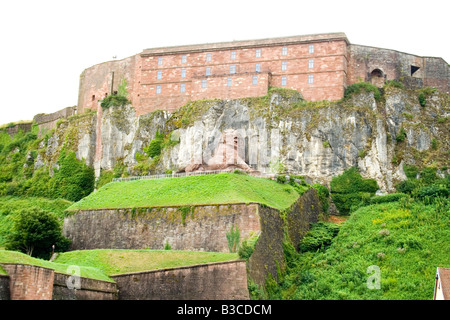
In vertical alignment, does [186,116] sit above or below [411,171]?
above

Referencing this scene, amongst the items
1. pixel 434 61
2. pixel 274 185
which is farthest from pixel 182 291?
pixel 434 61

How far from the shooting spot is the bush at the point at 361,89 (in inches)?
2334

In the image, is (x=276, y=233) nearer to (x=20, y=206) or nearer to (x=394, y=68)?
(x=394, y=68)

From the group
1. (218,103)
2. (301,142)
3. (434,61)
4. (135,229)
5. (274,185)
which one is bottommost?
(135,229)

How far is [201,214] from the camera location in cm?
4400

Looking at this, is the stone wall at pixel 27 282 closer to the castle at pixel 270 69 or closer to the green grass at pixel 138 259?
the green grass at pixel 138 259

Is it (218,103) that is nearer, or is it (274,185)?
(274,185)

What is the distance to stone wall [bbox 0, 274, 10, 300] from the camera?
29.8 m

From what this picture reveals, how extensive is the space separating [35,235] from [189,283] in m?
12.9

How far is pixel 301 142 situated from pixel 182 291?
23.6 m

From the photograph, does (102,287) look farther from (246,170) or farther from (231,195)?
(246,170)

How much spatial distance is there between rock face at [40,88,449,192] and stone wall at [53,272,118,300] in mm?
18546

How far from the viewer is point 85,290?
1342 inches

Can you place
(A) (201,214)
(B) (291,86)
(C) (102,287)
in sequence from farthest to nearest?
(B) (291,86) < (A) (201,214) < (C) (102,287)
